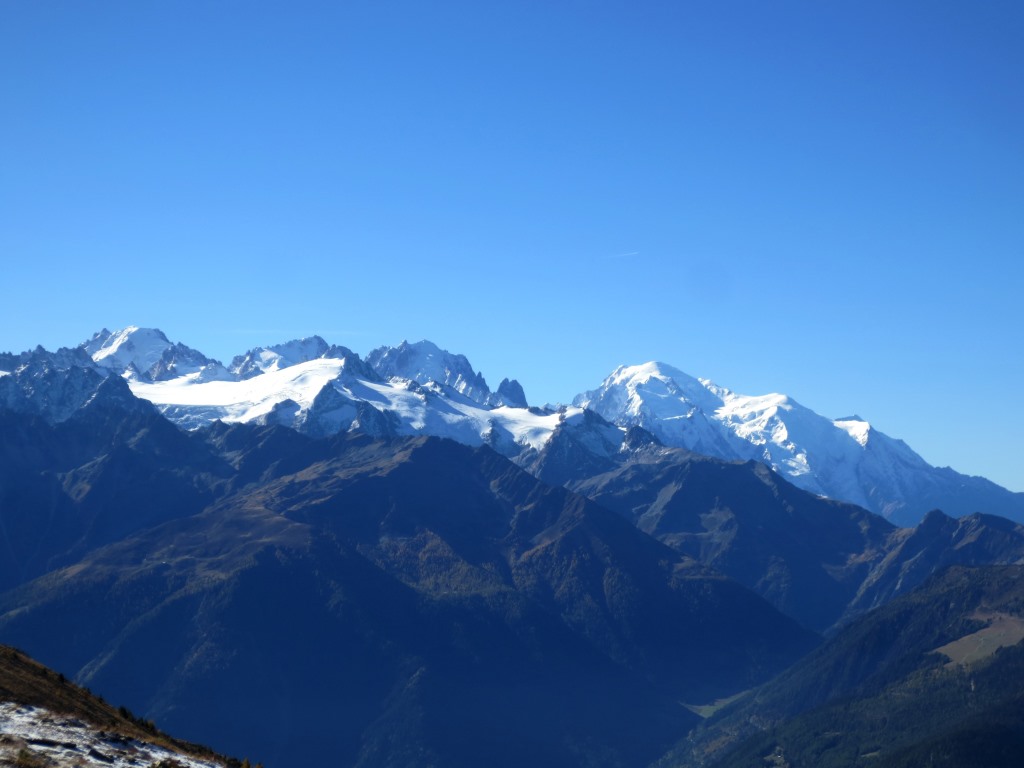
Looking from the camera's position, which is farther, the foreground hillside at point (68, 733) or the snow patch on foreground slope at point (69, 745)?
the foreground hillside at point (68, 733)

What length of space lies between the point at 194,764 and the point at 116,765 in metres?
7.59

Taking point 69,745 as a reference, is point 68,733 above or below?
above

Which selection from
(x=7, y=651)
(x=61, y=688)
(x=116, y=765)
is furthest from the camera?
(x=7, y=651)

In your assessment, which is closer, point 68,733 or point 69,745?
point 69,745

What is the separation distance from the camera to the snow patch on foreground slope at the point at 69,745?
256ft

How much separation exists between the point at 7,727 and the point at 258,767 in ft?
51.2

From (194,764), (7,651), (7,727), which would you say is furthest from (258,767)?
(7,651)

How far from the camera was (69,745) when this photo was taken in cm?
8094

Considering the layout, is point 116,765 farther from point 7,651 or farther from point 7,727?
point 7,651

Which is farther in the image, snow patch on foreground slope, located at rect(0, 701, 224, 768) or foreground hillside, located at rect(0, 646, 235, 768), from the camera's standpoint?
foreground hillside, located at rect(0, 646, 235, 768)

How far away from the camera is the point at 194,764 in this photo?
86375 mm

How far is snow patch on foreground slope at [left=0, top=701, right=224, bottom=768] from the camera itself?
256ft

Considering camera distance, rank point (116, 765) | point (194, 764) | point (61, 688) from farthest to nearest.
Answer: point (61, 688)
point (194, 764)
point (116, 765)

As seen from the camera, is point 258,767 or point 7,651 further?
point 7,651
